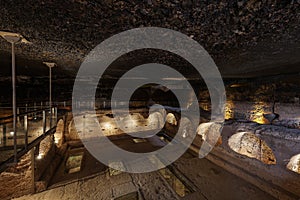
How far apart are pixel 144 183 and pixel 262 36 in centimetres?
514

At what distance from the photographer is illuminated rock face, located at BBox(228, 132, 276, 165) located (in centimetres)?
454

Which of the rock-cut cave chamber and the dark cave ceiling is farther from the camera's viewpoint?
the rock-cut cave chamber

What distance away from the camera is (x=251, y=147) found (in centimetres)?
477

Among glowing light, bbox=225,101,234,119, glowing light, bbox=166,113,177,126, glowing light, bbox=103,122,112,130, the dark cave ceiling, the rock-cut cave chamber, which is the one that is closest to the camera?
the dark cave ceiling

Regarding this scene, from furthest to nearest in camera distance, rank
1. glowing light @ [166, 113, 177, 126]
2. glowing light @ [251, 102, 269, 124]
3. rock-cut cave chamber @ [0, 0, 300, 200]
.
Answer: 1. glowing light @ [166, 113, 177, 126]
2. glowing light @ [251, 102, 269, 124]
3. rock-cut cave chamber @ [0, 0, 300, 200]

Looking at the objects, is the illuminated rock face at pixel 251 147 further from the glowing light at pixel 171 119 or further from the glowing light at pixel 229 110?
the glowing light at pixel 171 119

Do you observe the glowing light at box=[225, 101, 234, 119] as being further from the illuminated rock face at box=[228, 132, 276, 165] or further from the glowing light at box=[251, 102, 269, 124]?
the illuminated rock face at box=[228, 132, 276, 165]

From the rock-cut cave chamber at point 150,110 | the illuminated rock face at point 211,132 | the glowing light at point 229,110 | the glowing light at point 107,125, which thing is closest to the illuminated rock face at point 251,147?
the rock-cut cave chamber at point 150,110

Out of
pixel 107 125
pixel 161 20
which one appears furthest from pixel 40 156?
pixel 161 20

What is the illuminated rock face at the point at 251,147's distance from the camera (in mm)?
4543

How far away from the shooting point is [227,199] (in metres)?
3.87

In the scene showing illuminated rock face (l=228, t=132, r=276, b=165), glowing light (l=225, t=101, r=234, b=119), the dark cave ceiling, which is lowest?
illuminated rock face (l=228, t=132, r=276, b=165)

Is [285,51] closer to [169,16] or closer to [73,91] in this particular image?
[169,16]

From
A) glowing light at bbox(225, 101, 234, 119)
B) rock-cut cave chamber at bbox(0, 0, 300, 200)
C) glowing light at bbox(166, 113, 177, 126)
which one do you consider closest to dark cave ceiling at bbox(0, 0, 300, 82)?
rock-cut cave chamber at bbox(0, 0, 300, 200)
